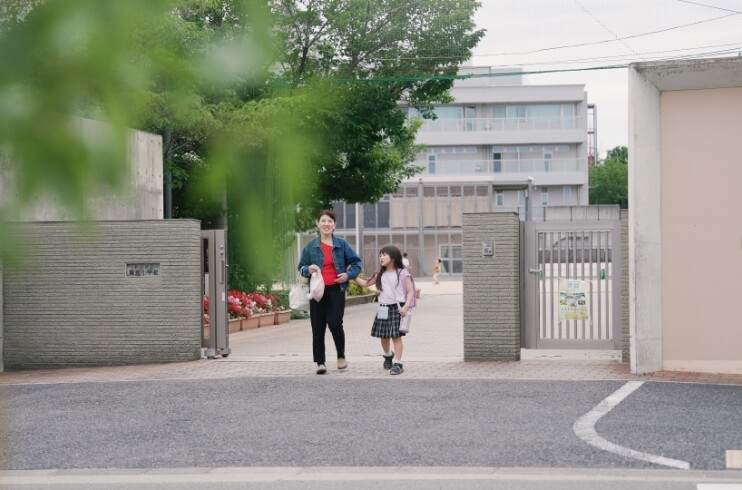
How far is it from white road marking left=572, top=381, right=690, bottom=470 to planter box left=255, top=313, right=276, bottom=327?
12.1m

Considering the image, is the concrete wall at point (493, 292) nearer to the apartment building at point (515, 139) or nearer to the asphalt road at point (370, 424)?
the asphalt road at point (370, 424)

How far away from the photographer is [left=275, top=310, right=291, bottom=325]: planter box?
22.8 m

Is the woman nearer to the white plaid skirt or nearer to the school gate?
the white plaid skirt

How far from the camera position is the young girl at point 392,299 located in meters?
11.6

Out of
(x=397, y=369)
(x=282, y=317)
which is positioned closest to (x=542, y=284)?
(x=397, y=369)

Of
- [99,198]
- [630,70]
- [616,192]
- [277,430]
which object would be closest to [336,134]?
[99,198]

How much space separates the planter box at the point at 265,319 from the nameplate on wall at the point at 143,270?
7.81m

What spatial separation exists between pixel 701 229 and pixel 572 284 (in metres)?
1.87

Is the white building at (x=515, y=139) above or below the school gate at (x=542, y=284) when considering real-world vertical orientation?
above

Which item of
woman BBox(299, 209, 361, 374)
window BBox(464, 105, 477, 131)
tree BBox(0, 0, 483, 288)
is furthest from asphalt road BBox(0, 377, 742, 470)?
window BBox(464, 105, 477, 131)

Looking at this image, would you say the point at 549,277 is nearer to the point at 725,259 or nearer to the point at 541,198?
the point at 725,259

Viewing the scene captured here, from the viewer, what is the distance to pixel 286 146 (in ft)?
3.84

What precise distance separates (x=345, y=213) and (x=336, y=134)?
57143mm

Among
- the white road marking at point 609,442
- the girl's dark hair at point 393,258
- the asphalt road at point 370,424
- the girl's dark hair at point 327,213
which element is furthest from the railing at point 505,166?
the white road marking at point 609,442
